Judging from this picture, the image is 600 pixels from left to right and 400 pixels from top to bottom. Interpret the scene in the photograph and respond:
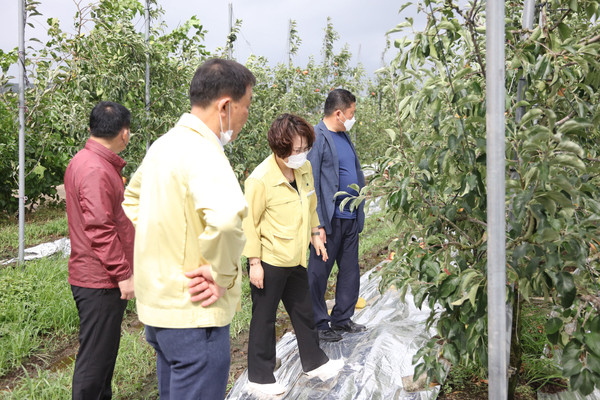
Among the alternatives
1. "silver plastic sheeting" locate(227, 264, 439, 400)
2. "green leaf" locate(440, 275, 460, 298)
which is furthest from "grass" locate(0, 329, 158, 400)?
"green leaf" locate(440, 275, 460, 298)

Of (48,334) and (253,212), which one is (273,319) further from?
(48,334)

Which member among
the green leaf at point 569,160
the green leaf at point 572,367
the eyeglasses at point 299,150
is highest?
the eyeglasses at point 299,150

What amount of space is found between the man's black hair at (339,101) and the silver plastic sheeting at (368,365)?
149cm

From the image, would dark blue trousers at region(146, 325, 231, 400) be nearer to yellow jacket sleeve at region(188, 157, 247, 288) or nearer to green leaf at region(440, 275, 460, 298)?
yellow jacket sleeve at region(188, 157, 247, 288)

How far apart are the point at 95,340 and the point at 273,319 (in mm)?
1006

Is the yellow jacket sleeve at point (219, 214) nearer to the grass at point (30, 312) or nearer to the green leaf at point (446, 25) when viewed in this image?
the green leaf at point (446, 25)

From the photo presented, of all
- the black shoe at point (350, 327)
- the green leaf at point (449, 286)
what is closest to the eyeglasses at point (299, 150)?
the green leaf at point (449, 286)

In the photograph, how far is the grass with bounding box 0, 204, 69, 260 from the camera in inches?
244

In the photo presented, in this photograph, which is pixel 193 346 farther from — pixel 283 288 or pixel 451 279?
pixel 283 288

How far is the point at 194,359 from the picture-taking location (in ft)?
5.10

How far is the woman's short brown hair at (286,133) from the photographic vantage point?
2.83 m

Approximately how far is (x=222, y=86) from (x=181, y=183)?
1.20 feet

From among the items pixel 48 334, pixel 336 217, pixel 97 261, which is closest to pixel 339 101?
pixel 336 217

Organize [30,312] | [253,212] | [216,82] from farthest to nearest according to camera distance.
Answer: [30,312]
[253,212]
[216,82]
